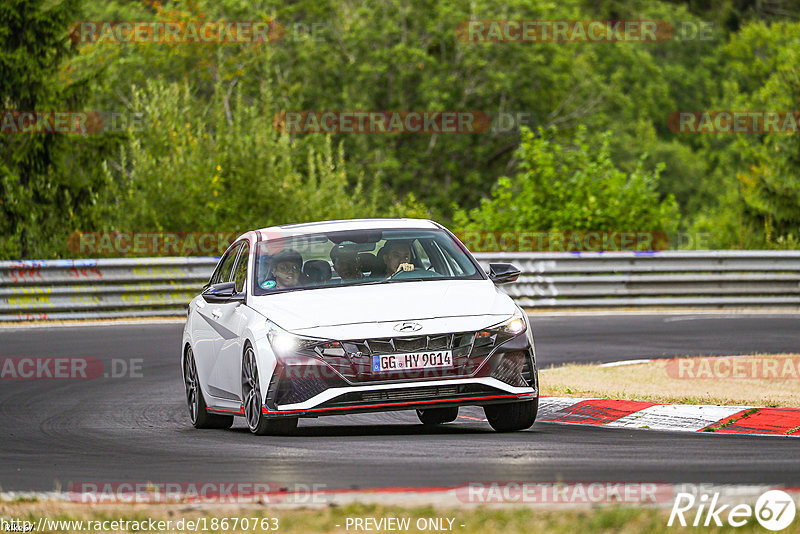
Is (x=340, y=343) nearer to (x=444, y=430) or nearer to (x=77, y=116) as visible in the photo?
(x=444, y=430)

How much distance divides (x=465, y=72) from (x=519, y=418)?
143 feet

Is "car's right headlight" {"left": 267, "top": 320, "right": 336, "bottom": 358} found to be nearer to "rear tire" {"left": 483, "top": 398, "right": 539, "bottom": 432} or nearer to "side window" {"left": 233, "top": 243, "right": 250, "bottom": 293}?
"side window" {"left": 233, "top": 243, "right": 250, "bottom": 293}

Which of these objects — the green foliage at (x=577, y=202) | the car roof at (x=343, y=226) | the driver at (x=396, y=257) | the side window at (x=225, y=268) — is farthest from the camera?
the green foliage at (x=577, y=202)

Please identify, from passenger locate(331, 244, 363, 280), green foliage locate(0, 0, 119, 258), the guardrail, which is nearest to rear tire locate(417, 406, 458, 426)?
passenger locate(331, 244, 363, 280)

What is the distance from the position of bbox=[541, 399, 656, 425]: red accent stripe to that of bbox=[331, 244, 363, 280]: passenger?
1914 millimetres

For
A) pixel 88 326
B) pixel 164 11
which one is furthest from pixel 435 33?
pixel 88 326

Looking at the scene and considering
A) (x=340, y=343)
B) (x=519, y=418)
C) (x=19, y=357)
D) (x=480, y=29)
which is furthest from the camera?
(x=480, y=29)

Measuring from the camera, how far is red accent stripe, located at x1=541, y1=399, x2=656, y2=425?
35.7ft

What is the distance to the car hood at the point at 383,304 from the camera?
30.8 ft

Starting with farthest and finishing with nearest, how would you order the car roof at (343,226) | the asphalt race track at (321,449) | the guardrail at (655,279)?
the guardrail at (655,279) → the car roof at (343,226) → the asphalt race track at (321,449)

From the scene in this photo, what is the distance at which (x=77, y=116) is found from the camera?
96.3 feet

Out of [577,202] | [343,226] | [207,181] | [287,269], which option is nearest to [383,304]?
[287,269]

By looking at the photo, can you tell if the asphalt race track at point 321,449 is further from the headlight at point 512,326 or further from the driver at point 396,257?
the driver at point 396,257

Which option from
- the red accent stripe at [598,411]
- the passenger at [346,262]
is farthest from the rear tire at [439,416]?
the passenger at [346,262]
